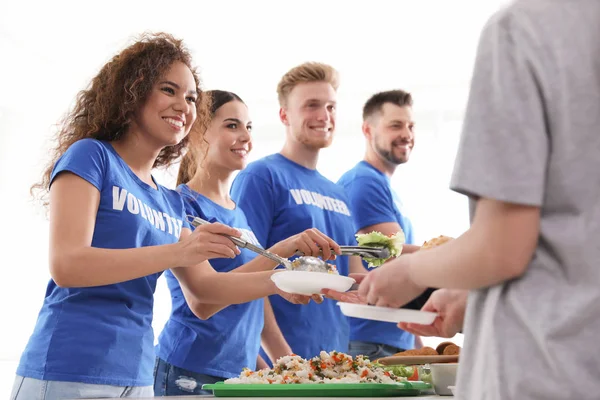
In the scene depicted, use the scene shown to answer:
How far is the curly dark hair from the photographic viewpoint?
7.23 ft

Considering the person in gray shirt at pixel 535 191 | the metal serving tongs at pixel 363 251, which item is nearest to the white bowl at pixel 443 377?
the metal serving tongs at pixel 363 251

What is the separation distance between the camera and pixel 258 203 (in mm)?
3018

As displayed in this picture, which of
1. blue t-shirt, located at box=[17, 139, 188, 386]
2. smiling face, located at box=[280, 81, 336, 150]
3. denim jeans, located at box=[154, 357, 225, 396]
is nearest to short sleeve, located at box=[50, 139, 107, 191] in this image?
blue t-shirt, located at box=[17, 139, 188, 386]

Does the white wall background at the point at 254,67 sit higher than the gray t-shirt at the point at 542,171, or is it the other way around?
the white wall background at the point at 254,67

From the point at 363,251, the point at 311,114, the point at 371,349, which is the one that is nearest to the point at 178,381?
the point at 363,251

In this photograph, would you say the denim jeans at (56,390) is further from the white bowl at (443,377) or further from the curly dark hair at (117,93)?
the white bowl at (443,377)

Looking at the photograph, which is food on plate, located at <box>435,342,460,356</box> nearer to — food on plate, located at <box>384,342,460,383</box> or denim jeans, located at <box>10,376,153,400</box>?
food on plate, located at <box>384,342,460,383</box>

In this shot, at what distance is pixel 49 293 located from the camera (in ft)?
6.49

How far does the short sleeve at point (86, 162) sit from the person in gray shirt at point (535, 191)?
1.29 meters

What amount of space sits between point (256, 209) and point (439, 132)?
492cm

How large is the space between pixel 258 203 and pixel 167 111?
2.77 ft

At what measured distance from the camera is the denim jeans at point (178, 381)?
2473mm

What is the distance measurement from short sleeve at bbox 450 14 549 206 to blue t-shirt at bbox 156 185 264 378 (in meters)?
1.78

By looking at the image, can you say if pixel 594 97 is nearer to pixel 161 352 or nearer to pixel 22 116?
pixel 161 352
